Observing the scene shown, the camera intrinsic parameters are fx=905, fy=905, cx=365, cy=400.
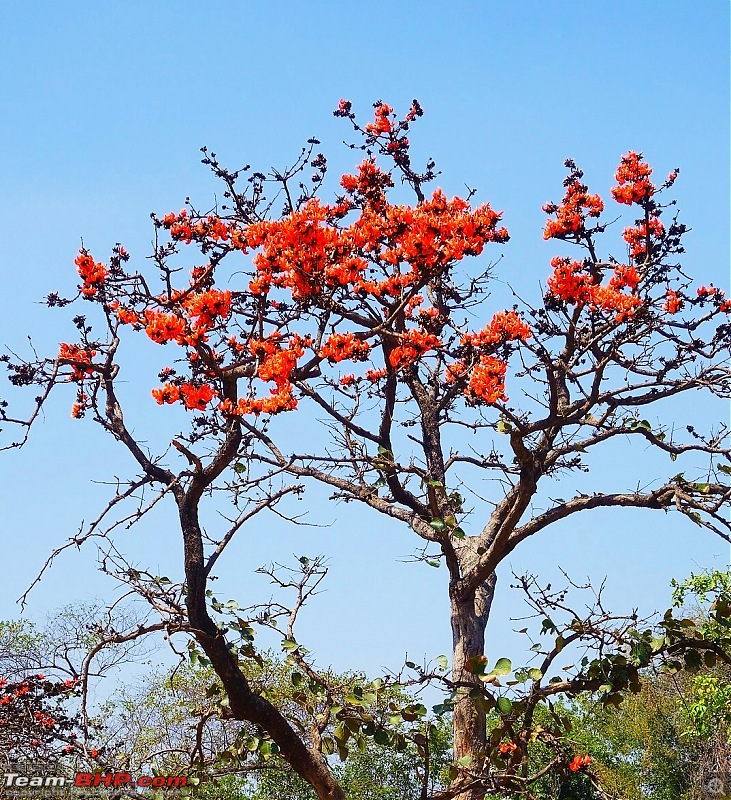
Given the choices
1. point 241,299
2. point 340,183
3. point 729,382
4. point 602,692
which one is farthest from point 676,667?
point 340,183

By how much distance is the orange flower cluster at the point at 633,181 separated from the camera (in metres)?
5.13

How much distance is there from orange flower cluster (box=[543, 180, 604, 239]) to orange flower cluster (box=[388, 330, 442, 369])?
3.25ft

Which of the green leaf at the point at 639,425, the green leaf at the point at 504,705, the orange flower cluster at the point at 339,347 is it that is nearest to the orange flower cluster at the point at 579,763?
the green leaf at the point at 504,705

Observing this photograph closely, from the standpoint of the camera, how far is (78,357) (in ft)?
15.7

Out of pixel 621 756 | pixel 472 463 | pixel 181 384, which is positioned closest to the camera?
pixel 181 384

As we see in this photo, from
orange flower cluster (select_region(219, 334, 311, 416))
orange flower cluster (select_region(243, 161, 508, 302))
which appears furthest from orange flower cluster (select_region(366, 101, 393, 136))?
orange flower cluster (select_region(219, 334, 311, 416))

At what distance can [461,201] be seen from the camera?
506 cm

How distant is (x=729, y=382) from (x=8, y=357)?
3.86 metres

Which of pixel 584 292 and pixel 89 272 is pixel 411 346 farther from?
pixel 89 272

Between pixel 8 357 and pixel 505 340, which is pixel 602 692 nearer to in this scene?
pixel 505 340

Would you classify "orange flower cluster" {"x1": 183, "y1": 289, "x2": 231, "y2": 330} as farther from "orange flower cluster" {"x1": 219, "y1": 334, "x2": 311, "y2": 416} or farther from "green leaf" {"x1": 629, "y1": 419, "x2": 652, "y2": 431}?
"green leaf" {"x1": 629, "y1": 419, "x2": 652, "y2": 431}

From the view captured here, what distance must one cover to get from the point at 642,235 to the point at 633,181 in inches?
12.5

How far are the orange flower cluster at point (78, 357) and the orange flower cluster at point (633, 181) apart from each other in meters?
3.06

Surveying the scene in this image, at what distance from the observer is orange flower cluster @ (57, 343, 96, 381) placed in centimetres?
477
